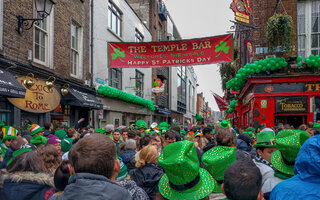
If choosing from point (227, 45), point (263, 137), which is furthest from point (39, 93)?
point (263, 137)

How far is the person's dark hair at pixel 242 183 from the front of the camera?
190 centimetres

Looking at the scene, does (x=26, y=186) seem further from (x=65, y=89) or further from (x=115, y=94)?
(x=115, y=94)

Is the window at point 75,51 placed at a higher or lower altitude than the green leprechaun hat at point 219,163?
higher

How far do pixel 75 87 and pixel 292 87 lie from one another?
10240mm

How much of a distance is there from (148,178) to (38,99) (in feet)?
24.8

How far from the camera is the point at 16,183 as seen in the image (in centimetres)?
293

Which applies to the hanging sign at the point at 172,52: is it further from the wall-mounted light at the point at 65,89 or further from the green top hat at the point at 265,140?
the green top hat at the point at 265,140

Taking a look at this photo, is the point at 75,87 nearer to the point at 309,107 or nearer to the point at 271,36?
the point at 271,36

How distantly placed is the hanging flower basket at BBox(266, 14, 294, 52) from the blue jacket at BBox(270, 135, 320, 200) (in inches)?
461

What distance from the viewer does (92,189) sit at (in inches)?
67.2

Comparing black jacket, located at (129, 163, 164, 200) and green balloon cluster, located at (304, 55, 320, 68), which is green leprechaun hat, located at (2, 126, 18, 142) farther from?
green balloon cluster, located at (304, 55, 320, 68)

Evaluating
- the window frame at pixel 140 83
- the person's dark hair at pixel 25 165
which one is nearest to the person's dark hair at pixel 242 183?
the person's dark hair at pixel 25 165

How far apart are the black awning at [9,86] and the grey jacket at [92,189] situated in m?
6.12

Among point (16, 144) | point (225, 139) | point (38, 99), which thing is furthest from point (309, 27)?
point (16, 144)
